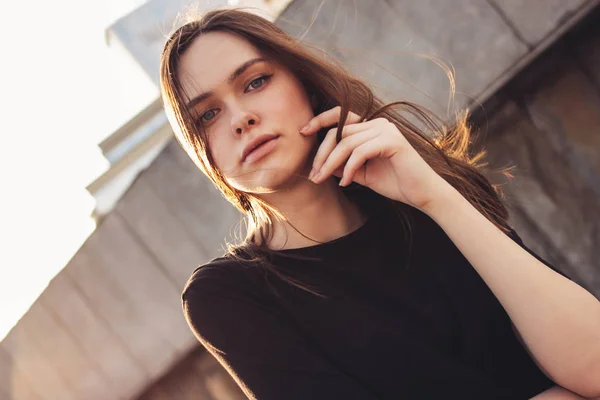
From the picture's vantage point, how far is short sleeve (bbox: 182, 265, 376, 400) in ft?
3.86

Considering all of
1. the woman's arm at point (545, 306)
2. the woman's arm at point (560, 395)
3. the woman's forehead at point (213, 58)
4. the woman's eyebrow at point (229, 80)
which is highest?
the woman's forehead at point (213, 58)

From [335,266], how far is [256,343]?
0.30m

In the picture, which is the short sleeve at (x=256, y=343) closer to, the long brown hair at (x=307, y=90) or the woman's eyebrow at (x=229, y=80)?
the long brown hair at (x=307, y=90)

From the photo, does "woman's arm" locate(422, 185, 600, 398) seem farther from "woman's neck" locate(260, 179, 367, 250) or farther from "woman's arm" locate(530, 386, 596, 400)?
"woman's neck" locate(260, 179, 367, 250)

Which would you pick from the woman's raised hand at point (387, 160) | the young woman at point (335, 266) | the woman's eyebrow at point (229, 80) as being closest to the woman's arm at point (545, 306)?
the young woman at point (335, 266)

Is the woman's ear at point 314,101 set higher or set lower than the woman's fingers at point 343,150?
higher

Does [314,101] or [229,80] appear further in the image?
[314,101]

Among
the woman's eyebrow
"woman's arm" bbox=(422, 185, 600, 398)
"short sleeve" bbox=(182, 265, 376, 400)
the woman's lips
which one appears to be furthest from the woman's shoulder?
"woman's arm" bbox=(422, 185, 600, 398)

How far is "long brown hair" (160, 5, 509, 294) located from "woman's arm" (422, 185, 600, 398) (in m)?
0.40

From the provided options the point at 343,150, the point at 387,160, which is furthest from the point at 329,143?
the point at 387,160

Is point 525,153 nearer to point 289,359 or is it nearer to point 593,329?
point 593,329

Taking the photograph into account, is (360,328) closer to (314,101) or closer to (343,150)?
(343,150)

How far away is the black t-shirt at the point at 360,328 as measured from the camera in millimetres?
1228

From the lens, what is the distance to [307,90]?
1.54 metres
